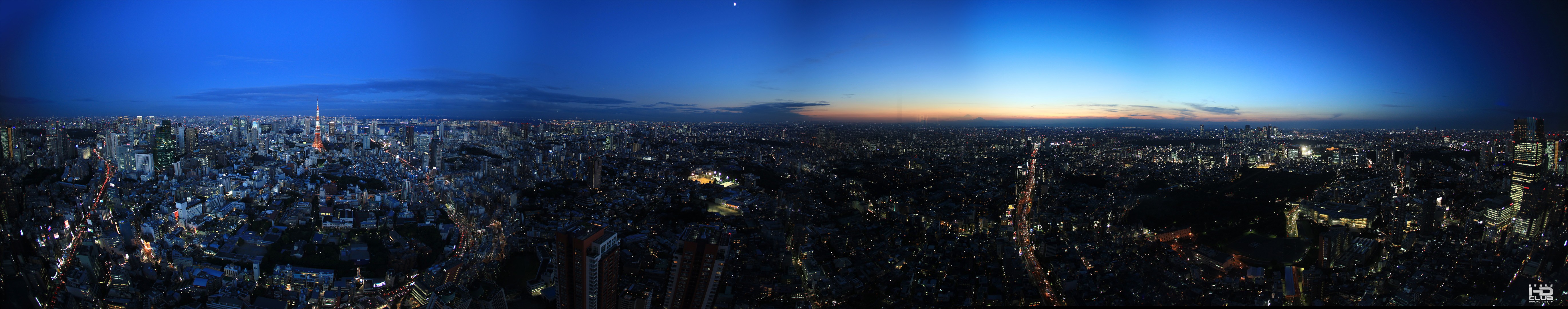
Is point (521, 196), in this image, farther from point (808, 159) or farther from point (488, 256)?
point (808, 159)

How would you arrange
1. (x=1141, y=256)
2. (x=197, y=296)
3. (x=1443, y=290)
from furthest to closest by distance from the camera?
(x=1141, y=256), (x=197, y=296), (x=1443, y=290)

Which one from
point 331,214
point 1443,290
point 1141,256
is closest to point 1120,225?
point 1141,256

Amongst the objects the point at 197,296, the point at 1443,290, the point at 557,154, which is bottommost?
the point at 197,296

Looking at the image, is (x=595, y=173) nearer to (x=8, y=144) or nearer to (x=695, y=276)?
(x=695, y=276)

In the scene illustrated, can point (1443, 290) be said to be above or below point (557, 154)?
below

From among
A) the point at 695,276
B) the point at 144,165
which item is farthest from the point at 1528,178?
the point at 144,165

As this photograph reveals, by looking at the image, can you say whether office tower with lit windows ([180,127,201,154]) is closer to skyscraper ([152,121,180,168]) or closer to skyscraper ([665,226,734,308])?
skyscraper ([152,121,180,168])
